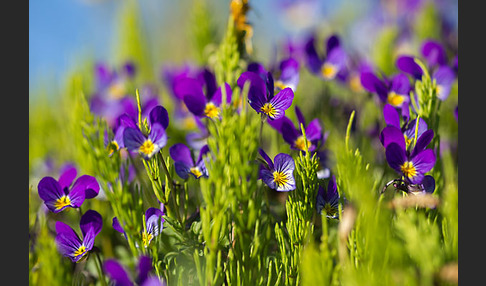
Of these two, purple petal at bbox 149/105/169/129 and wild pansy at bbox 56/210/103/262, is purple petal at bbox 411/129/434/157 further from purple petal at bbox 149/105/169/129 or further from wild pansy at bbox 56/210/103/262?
wild pansy at bbox 56/210/103/262

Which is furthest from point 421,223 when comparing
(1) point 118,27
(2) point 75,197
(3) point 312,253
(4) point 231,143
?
(1) point 118,27

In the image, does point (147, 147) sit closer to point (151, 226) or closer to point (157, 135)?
point (157, 135)

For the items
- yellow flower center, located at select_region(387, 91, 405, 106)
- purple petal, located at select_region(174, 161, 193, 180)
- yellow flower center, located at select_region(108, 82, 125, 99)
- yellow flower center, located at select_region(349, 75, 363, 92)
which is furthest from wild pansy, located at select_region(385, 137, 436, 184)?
yellow flower center, located at select_region(108, 82, 125, 99)

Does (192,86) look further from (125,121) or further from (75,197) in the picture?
(75,197)

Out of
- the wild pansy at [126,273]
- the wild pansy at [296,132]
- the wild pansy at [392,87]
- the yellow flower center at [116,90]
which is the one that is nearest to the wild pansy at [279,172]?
the wild pansy at [296,132]

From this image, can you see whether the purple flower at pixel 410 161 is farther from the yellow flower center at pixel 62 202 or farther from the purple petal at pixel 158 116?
the yellow flower center at pixel 62 202
